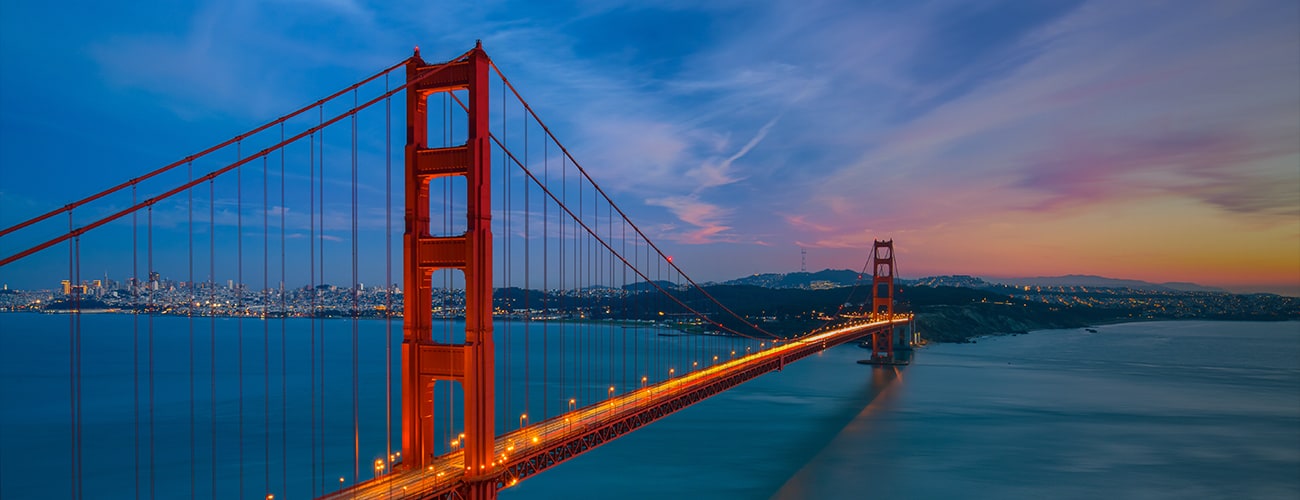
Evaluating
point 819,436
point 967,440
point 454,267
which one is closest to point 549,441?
point 454,267

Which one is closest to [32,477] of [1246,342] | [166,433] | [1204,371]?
[166,433]

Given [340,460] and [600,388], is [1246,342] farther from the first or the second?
[340,460]

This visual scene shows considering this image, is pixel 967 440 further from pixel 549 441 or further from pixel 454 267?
pixel 454 267

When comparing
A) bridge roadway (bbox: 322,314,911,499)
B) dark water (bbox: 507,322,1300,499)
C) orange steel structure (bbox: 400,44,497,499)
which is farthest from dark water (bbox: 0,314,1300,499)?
bridge roadway (bbox: 322,314,911,499)

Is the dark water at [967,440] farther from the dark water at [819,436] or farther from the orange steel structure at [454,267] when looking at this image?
the orange steel structure at [454,267]

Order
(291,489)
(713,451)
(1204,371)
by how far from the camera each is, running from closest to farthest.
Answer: (291,489), (713,451), (1204,371)

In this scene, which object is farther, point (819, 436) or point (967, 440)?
point (819, 436)
